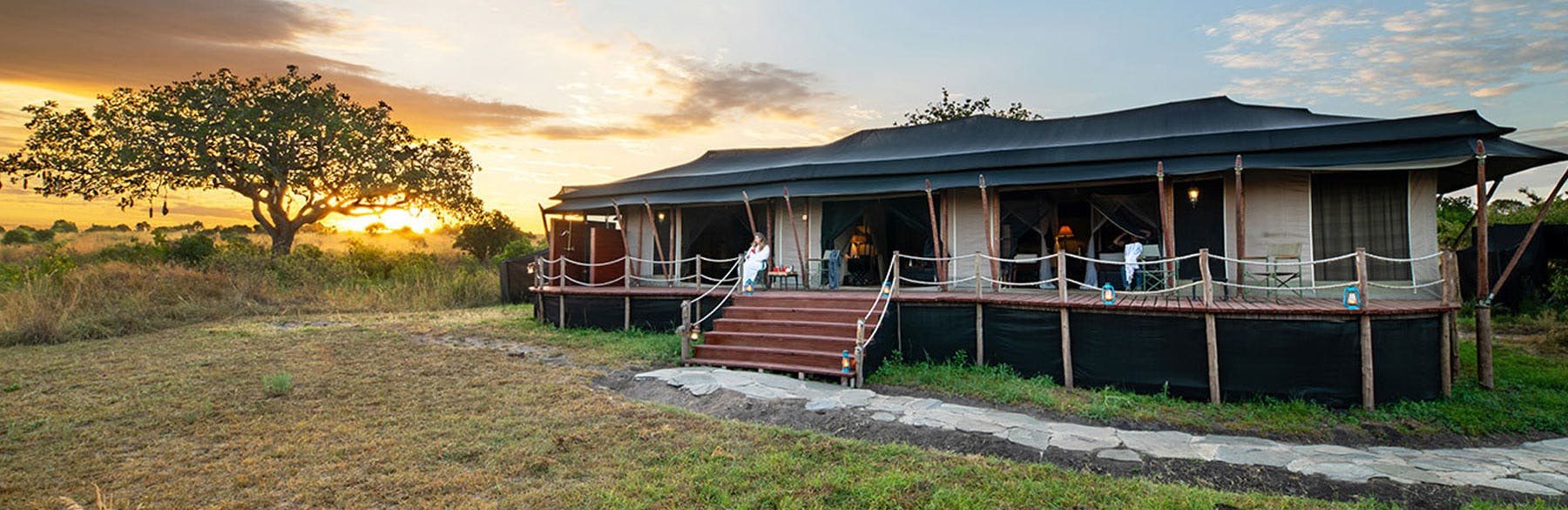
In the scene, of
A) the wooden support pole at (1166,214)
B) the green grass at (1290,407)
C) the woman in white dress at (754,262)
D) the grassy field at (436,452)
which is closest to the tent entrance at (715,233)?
the woman in white dress at (754,262)

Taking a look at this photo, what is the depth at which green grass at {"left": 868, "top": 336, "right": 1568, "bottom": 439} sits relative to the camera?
22.8ft

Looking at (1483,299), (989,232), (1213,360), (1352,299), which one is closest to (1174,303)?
(1213,360)

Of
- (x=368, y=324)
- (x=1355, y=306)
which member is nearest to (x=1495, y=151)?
(x=1355, y=306)

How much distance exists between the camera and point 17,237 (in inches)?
1455

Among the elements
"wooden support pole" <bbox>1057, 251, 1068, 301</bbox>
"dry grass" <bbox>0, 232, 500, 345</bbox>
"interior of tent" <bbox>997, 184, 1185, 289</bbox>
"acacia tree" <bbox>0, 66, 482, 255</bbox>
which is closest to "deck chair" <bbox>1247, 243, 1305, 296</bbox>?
"interior of tent" <bbox>997, 184, 1185, 289</bbox>

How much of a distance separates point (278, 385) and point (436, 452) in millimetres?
3752

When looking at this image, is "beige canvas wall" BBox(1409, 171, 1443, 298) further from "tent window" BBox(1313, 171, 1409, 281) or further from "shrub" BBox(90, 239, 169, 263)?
"shrub" BBox(90, 239, 169, 263)

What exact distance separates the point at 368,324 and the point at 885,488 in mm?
13509

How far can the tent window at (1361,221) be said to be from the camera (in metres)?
9.49

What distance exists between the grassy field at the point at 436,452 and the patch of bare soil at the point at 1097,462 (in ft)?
1.25

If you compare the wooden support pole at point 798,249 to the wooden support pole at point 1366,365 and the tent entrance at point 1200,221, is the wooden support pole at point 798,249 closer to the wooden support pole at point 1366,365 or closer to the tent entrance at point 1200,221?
the tent entrance at point 1200,221

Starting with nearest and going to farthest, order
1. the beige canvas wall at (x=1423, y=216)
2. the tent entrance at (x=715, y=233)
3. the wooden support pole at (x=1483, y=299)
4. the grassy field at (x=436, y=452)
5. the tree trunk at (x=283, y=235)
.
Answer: the grassy field at (x=436, y=452) < the wooden support pole at (x=1483, y=299) < the beige canvas wall at (x=1423, y=216) < the tent entrance at (x=715, y=233) < the tree trunk at (x=283, y=235)

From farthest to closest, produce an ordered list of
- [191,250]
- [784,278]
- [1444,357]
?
[191,250] < [784,278] < [1444,357]

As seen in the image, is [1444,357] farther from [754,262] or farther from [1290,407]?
[754,262]
